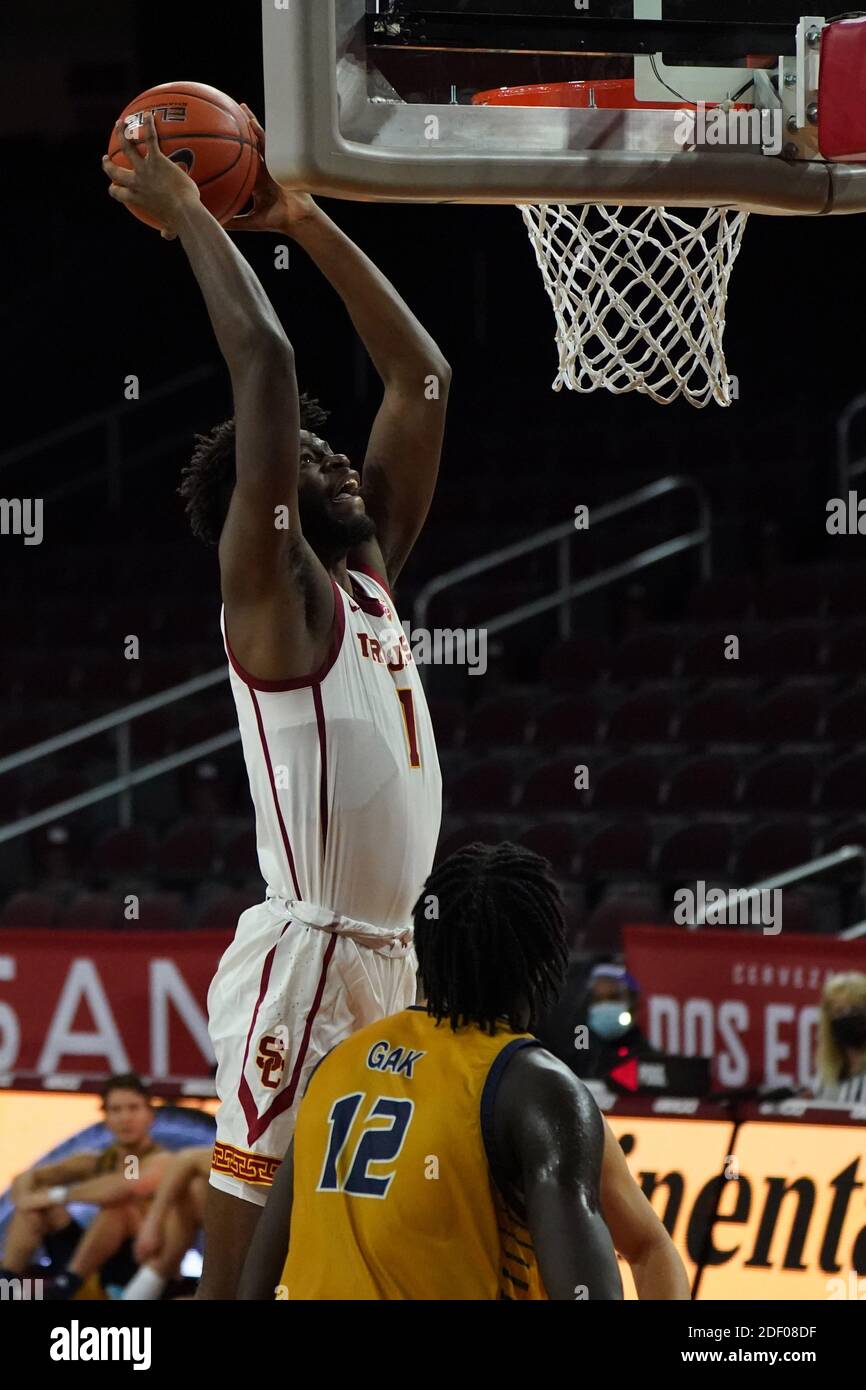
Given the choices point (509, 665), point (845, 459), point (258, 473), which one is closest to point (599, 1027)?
point (258, 473)

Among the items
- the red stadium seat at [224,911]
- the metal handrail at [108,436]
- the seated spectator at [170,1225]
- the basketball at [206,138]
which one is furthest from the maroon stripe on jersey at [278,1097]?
the metal handrail at [108,436]

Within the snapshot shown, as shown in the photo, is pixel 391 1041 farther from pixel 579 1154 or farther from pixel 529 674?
pixel 529 674

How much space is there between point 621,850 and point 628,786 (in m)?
0.58

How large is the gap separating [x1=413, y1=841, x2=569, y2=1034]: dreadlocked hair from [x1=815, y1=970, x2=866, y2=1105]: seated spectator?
3054mm

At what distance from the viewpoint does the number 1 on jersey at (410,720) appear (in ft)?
11.1

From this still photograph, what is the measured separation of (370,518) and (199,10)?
1019 centimetres

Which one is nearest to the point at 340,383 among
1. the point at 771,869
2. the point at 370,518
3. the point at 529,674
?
the point at 529,674

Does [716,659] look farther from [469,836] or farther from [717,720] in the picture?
[469,836]

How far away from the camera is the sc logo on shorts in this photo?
3.21m

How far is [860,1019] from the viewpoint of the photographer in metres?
5.85

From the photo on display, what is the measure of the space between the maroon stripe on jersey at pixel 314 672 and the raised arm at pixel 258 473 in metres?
0.01

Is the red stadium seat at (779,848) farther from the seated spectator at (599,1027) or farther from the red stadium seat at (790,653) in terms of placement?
the seated spectator at (599,1027)

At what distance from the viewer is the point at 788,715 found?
352 inches

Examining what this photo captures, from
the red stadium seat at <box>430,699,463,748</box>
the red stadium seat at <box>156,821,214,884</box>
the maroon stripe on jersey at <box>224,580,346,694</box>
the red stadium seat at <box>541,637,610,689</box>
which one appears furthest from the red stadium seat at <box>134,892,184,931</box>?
the maroon stripe on jersey at <box>224,580,346,694</box>
